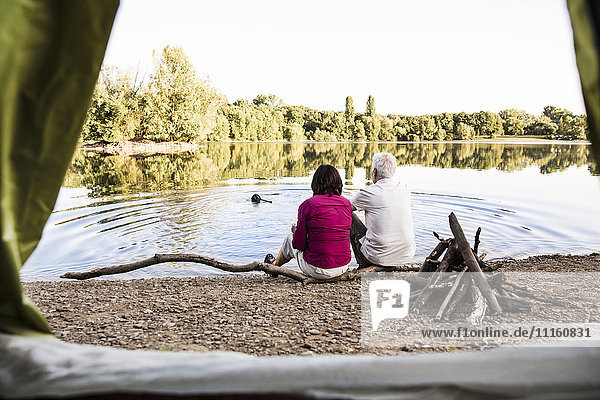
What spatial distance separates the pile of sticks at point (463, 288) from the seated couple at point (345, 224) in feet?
2.50

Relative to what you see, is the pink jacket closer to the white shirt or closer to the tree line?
the white shirt

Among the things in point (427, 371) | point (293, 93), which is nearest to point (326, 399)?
point (427, 371)

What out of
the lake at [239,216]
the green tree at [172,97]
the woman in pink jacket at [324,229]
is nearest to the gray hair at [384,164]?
the woman in pink jacket at [324,229]

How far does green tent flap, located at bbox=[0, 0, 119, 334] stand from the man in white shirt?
13.1 ft

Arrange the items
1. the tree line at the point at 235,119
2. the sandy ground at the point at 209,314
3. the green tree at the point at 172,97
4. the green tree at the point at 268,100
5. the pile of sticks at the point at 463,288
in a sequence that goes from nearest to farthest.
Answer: the sandy ground at the point at 209,314 < the pile of sticks at the point at 463,288 < the tree line at the point at 235,119 < the green tree at the point at 172,97 < the green tree at the point at 268,100

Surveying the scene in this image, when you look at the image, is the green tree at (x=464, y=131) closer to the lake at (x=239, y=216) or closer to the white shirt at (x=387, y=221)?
the lake at (x=239, y=216)

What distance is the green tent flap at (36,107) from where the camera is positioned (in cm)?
Answer: 181

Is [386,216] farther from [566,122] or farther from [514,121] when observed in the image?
[514,121]

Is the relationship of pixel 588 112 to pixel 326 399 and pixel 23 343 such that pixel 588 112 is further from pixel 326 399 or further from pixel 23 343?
pixel 23 343

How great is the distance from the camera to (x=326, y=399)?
62.1 inches

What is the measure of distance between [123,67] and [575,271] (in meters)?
50.6

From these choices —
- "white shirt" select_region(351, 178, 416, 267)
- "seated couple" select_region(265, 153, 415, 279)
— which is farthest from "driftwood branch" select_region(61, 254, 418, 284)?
"white shirt" select_region(351, 178, 416, 267)

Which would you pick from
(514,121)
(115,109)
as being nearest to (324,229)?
(115,109)

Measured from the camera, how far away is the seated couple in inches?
211
